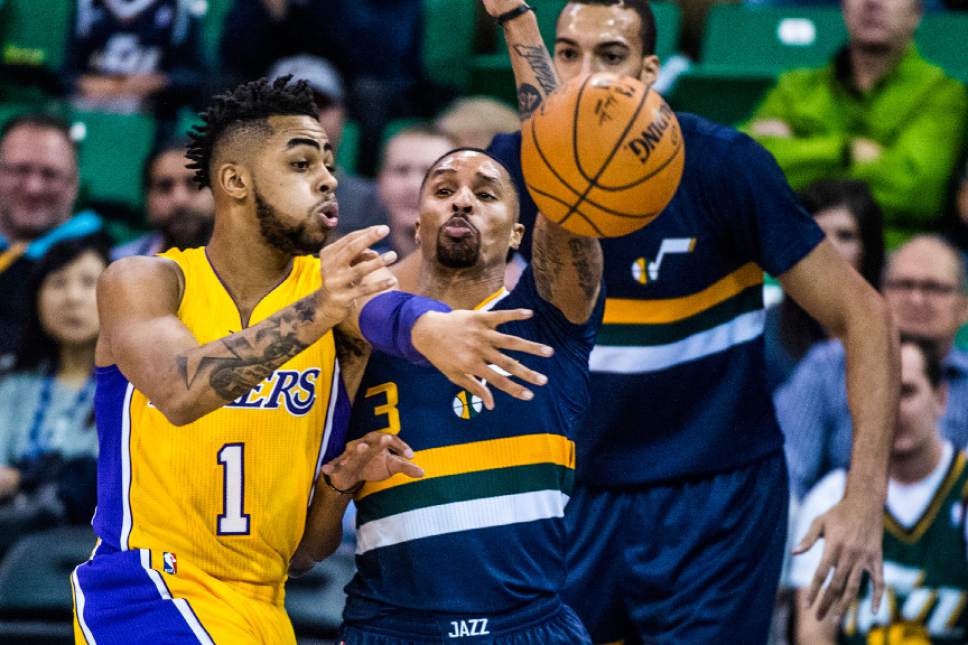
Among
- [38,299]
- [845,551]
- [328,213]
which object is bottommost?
[845,551]

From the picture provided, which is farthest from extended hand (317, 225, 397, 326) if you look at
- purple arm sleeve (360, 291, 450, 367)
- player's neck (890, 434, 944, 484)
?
player's neck (890, 434, 944, 484)

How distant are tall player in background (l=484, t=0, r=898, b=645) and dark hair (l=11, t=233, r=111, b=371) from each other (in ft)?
9.68

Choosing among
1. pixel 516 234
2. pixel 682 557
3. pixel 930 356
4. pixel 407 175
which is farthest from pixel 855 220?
pixel 516 234

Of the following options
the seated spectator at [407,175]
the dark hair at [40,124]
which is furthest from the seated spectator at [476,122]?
the dark hair at [40,124]

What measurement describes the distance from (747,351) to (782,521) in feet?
1.78

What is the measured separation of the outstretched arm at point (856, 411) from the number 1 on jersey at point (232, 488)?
1470 millimetres

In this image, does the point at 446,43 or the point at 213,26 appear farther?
the point at 213,26

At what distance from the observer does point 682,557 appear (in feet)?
14.8

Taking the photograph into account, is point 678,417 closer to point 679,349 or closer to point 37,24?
point 679,349

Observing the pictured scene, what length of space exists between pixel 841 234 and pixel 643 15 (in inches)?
89.2

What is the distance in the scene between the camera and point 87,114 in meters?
8.47

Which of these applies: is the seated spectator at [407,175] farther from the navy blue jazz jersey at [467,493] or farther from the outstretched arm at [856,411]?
the navy blue jazz jersey at [467,493]

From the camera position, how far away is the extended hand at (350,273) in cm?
337

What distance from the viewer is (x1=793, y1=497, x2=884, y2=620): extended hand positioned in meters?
3.92
